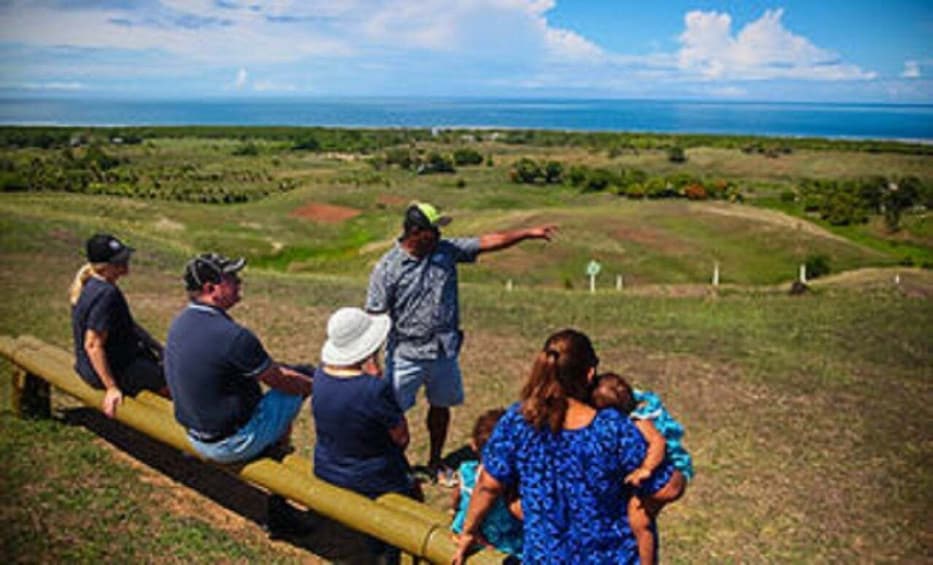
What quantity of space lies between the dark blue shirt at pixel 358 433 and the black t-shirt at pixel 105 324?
7.46ft

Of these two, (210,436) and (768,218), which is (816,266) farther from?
(210,436)

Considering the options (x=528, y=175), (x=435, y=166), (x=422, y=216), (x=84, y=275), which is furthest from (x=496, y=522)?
(x=435, y=166)

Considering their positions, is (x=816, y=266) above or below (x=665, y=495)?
below

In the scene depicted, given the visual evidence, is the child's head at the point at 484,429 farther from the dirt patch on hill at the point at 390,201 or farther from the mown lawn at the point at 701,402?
the dirt patch on hill at the point at 390,201

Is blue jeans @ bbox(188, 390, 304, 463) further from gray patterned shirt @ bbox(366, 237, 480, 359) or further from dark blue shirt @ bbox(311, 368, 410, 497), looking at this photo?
gray patterned shirt @ bbox(366, 237, 480, 359)

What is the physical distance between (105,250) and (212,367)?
1729 millimetres

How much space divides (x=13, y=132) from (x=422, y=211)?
13578 cm

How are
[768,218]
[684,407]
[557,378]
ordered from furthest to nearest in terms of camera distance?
[768,218], [684,407], [557,378]

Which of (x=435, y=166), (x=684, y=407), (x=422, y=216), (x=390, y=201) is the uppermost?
(x=422, y=216)

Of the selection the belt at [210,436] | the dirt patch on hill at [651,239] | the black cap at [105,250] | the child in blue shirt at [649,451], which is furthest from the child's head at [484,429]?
the dirt patch on hill at [651,239]

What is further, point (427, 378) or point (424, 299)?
point (427, 378)

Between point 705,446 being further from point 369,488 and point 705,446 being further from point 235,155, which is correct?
point 235,155

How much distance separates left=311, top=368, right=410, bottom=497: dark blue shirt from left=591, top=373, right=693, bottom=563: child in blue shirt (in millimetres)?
1468

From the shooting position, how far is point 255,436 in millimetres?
5555
